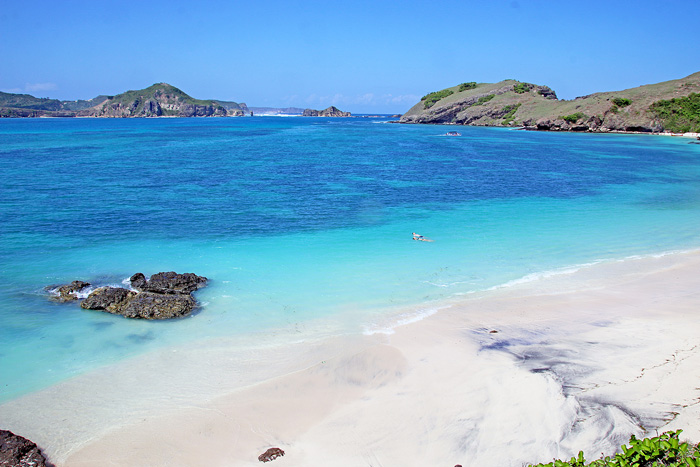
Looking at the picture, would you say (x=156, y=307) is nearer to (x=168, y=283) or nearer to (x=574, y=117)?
(x=168, y=283)

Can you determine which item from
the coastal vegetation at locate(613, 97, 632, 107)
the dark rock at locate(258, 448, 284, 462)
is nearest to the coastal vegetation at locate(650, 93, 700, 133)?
the coastal vegetation at locate(613, 97, 632, 107)

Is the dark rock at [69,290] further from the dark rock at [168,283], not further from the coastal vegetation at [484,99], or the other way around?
the coastal vegetation at [484,99]

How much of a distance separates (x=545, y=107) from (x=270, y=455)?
14025 centimetres

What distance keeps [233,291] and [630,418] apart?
38.4 ft

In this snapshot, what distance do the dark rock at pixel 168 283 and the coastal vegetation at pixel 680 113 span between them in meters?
106

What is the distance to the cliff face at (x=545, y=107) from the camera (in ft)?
327

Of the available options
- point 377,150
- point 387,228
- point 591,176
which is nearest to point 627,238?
point 387,228

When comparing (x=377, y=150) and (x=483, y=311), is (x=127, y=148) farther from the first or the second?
(x=483, y=311)

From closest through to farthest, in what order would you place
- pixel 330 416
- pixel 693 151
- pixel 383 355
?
pixel 330 416
pixel 383 355
pixel 693 151

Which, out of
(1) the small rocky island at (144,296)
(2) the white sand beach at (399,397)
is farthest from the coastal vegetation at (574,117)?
(1) the small rocky island at (144,296)

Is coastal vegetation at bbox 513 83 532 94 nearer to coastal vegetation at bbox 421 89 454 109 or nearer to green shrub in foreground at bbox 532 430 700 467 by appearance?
coastal vegetation at bbox 421 89 454 109

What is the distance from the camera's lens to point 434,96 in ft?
579

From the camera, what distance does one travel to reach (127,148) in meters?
65.1

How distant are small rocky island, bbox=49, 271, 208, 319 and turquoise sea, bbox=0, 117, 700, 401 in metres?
0.36
